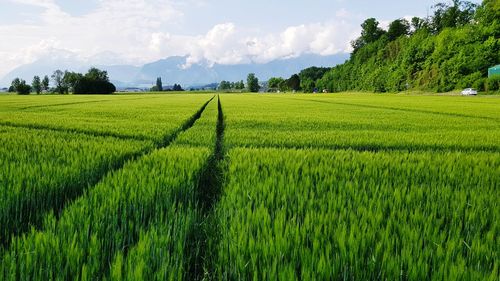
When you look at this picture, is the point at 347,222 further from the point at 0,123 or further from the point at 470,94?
the point at 470,94

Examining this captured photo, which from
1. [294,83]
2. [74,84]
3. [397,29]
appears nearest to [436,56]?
[397,29]

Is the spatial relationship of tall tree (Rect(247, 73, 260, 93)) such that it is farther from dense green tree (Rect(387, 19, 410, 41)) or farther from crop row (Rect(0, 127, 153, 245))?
crop row (Rect(0, 127, 153, 245))

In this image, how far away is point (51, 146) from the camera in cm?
527

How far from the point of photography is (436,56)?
6956 cm

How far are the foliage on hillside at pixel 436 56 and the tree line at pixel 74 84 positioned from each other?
7604 cm

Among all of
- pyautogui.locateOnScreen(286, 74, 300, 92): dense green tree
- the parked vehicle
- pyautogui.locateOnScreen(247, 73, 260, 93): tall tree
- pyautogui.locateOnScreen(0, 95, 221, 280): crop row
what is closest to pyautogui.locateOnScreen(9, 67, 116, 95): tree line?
pyautogui.locateOnScreen(247, 73, 260, 93): tall tree

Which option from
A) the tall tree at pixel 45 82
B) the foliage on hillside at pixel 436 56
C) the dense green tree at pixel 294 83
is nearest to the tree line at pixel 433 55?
the foliage on hillside at pixel 436 56

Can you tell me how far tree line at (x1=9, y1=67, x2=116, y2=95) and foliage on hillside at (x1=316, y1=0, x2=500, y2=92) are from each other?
76.0m

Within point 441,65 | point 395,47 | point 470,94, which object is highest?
point 395,47

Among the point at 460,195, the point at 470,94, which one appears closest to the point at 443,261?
the point at 460,195

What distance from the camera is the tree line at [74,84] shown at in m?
110

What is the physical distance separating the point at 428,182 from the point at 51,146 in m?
4.95

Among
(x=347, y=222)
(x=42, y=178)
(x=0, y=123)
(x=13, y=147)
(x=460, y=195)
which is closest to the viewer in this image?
(x=347, y=222)

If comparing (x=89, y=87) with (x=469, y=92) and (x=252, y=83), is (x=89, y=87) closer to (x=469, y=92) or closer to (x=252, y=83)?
(x=469, y=92)
